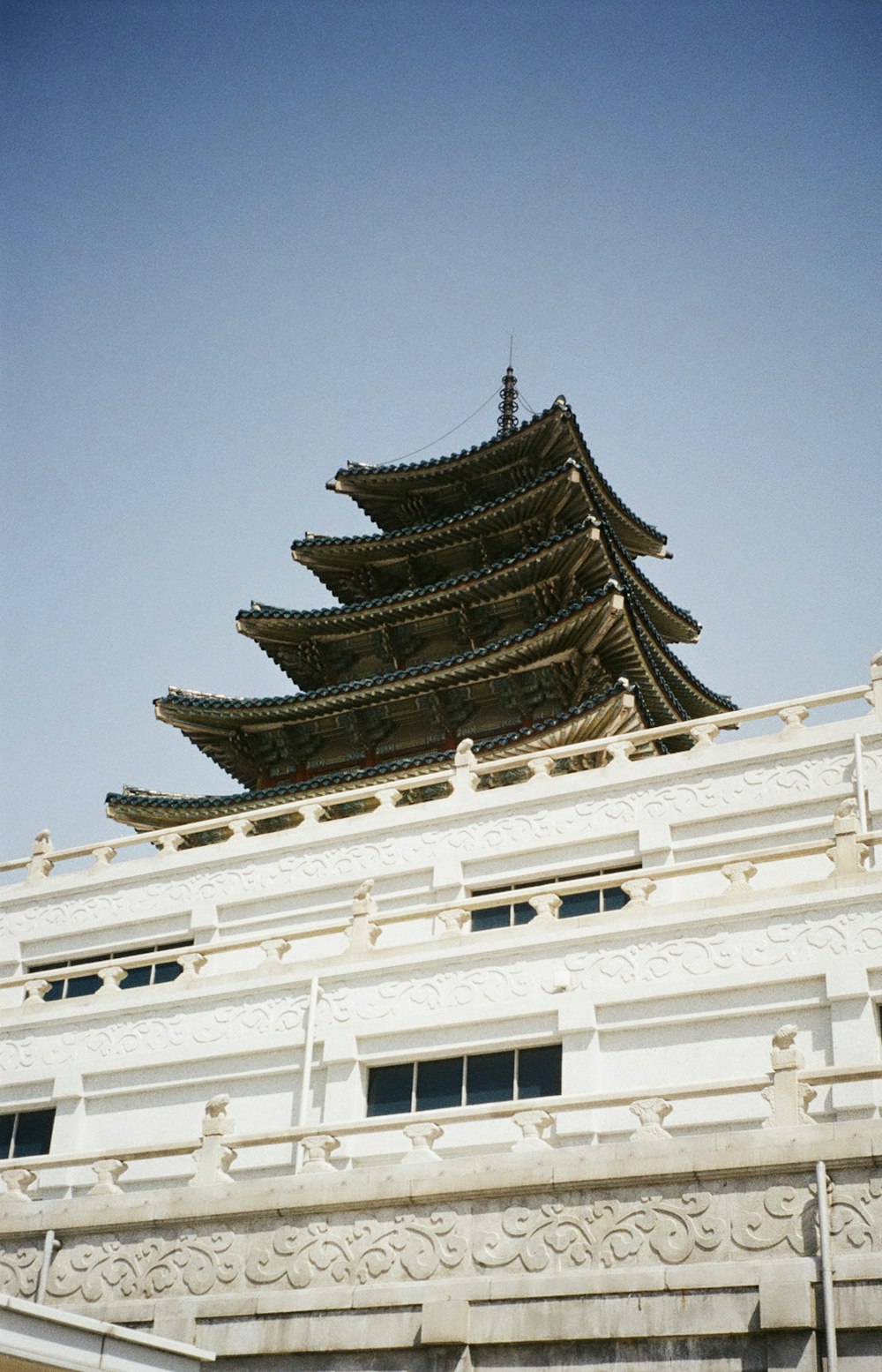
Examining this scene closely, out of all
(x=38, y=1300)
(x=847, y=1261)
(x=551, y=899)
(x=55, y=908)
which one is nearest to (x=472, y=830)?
(x=551, y=899)

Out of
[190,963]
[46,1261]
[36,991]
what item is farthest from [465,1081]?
[36,991]

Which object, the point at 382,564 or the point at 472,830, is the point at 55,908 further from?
the point at 382,564

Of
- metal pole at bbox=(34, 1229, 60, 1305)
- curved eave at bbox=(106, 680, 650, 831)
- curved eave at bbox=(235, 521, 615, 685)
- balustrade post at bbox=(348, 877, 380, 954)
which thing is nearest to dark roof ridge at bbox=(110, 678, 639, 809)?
curved eave at bbox=(106, 680, 650, 831)

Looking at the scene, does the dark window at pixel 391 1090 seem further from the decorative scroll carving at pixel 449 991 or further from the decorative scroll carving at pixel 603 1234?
the decorative scroll carving at pixel 603 1234

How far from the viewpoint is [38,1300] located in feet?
53.1

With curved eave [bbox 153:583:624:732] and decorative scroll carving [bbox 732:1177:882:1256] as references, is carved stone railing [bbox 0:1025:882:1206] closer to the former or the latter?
decorative scroll carving [bbox 732:1177:882:1256]

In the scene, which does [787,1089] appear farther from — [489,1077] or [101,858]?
[101,858]

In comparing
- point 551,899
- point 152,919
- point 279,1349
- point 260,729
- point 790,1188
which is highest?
point 260,729

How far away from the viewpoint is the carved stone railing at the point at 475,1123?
14164 millimetres

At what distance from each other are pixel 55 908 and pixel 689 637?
20074 mm

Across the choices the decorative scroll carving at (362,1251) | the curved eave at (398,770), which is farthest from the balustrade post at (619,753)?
the decorative scroll carving at (362,1251)

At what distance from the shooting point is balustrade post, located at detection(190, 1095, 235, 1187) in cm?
1641

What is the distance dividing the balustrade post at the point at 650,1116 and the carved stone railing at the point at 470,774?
837 cm

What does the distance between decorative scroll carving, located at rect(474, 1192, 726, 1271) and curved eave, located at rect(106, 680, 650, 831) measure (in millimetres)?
13744
